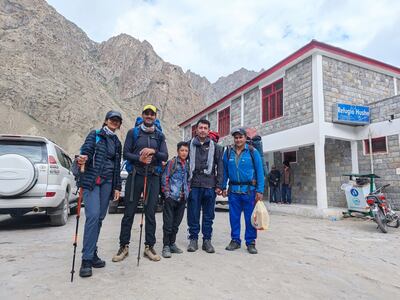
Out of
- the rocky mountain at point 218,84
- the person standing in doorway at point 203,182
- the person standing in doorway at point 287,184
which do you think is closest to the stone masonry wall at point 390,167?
the person standing in doorway at point 287,184

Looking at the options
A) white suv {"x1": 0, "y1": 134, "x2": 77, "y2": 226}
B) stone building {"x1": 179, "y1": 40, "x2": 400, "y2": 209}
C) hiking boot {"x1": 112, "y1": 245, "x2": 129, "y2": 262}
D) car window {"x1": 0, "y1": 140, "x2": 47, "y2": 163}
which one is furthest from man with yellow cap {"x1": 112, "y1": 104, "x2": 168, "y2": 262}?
stone building {"x1": 179, "y1": 40, "x2": 400, "y2": 209}

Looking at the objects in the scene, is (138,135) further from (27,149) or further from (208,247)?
(27,149)

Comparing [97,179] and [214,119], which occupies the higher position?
[214,119]

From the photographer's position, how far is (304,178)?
39.7 feet

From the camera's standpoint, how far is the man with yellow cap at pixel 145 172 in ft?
11.8

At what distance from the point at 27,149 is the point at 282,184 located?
10.1 meters

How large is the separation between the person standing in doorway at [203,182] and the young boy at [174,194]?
13cm

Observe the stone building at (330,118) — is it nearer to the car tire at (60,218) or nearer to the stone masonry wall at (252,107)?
the stone masonry wall at (252,107)

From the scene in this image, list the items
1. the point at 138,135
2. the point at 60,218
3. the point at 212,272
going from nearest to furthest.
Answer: the point at 212,272 < the point at 138,135 < the point at 60,218

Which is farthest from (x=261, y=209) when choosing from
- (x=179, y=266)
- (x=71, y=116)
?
(x=71, y=116)

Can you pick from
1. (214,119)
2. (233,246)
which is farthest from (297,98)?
(233,246)

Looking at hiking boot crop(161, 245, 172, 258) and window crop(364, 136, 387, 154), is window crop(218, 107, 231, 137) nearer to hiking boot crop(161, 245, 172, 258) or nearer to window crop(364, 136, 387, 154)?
window crop(364, 136, 387, 154)

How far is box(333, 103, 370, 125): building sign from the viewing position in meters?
9.89

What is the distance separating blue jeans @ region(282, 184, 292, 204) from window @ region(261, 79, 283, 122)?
3075 mm
